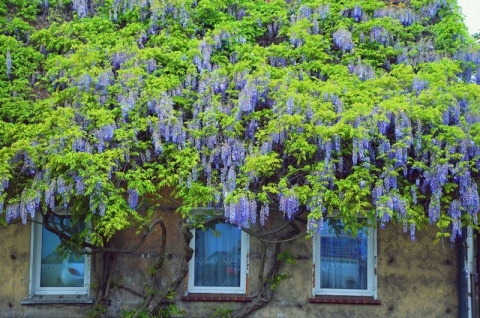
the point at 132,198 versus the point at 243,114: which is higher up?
the point at 243,114

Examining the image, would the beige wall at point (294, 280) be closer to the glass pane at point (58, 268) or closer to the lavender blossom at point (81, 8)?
the glass pane at point (58, 268)

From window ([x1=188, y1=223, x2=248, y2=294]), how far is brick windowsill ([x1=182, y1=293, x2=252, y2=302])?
4.0 inches

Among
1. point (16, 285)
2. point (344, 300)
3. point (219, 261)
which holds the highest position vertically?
point (219, 261)

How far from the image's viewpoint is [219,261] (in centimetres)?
941

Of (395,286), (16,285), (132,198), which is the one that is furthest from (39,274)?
(395,286)

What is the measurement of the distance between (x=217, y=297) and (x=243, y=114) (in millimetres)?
2632

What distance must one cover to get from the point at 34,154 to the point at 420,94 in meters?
4.78

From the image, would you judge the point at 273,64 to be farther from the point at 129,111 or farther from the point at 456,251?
the point at 456,251

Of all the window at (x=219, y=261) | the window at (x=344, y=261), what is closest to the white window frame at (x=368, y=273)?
the window at (x=344, y=261)

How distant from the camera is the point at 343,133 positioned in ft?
24.7

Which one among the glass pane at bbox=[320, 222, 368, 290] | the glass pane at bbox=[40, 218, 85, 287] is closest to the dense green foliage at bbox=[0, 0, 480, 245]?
the glass pane at bbox=[40, 218, 85, 287]

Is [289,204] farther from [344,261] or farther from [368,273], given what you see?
[368,273]

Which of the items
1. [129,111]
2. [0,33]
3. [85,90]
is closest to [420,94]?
[129,111]

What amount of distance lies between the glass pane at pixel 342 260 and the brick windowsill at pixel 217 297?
1.17 m
